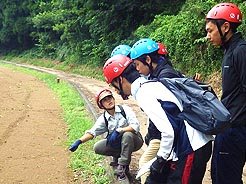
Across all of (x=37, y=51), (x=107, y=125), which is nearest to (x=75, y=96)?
(x=107, y=125)

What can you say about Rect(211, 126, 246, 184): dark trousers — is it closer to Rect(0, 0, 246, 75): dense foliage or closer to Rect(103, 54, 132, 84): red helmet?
Rect(103, 54, 132, 84): red helmet

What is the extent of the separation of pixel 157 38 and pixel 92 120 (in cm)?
691

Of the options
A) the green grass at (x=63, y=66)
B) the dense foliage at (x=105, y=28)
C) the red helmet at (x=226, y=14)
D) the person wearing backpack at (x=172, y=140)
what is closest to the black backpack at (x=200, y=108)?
the person wearing backpack at (x=172, y=140)

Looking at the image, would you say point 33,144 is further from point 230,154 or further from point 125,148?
point 230,154

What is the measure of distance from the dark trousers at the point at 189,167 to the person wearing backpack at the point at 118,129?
69.3 inches

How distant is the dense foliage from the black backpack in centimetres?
726

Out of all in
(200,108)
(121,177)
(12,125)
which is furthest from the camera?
(12,125)

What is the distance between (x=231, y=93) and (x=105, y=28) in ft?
66.5

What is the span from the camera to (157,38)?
15578 millimetres

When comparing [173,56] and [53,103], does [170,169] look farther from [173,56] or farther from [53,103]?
[173,56]

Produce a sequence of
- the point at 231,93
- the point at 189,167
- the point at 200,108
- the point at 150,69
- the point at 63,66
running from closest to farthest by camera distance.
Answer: the point at 200,108, the point at 189,167, the point at 231,93, the point at 150,69, the point at 63,66

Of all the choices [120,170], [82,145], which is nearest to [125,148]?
[120,170]

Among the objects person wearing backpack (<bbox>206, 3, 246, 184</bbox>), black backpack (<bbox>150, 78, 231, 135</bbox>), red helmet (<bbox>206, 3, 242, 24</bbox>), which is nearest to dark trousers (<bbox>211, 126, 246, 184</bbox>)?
person wearing backpack (<bbox>206, 3, 246, 184</bbox>)

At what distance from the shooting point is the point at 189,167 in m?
3.10
